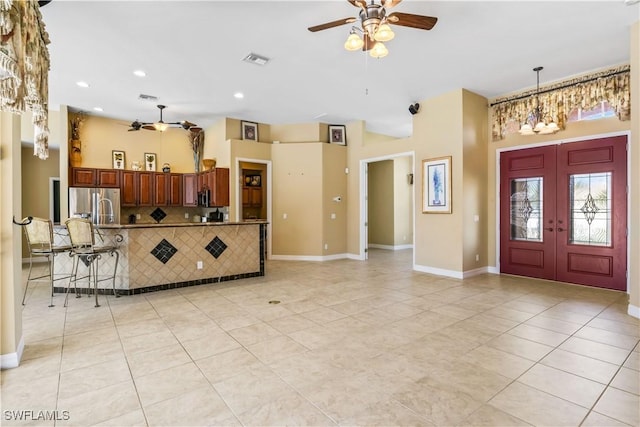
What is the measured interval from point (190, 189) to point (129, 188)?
1.34 m

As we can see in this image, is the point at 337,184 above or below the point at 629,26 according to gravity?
below

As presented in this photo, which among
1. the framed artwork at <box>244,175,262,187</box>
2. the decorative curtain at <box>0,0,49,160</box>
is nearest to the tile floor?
the decorative curtain at <box>0,0,49,160</box>

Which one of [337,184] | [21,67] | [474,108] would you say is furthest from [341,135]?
[21,67]

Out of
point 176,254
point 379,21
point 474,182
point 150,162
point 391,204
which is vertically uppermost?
point 379,21

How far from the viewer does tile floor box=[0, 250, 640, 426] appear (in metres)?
1.98

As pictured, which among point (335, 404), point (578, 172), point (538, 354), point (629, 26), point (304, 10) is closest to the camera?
point (335, 404)

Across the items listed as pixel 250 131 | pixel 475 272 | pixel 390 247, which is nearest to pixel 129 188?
pixel 250 131

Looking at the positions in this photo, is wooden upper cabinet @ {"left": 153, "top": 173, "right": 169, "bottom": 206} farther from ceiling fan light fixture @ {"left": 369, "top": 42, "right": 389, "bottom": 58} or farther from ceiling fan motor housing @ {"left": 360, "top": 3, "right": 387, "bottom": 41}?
ceiling fan motor housing @ {"left": 360, "top": 3, "right": 387, "bottom": 41}

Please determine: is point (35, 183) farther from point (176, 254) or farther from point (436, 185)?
point (436, 185)

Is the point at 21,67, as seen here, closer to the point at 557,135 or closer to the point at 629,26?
the point at 629,26

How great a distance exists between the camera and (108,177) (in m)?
A: 7.26

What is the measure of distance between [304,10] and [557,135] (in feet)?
15.1

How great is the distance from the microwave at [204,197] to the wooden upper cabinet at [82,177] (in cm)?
221

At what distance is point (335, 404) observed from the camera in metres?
2.05
